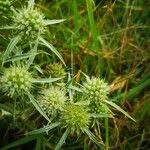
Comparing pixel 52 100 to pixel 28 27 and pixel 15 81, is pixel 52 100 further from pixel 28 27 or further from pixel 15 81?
pixel 28 27

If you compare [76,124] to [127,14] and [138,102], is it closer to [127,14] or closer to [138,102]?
[138,102]

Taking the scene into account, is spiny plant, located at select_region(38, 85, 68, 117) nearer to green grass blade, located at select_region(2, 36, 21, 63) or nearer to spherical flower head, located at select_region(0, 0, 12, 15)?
green grass blade, located at select_region(2, 36, 21, 63)

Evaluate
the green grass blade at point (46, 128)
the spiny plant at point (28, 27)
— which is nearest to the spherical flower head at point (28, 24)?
the spiny plant at point (28, 27)

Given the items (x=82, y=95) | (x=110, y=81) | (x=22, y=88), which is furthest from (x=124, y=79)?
(x=22, y=88)

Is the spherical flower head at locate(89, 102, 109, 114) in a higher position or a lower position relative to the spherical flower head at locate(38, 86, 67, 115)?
lower

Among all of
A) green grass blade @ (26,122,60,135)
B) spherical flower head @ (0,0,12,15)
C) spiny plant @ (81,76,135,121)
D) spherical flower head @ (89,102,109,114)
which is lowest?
green grass blade @ (26,122,60,135)

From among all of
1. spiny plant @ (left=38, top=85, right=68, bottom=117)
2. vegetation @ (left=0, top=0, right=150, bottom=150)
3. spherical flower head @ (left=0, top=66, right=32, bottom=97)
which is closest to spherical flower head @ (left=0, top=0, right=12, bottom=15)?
vegetation @ (left=0, top=0, right=150, bottom=150)

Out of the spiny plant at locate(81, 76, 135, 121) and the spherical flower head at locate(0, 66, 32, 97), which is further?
the spiny plant at locate(81, 76, 135, 121)
